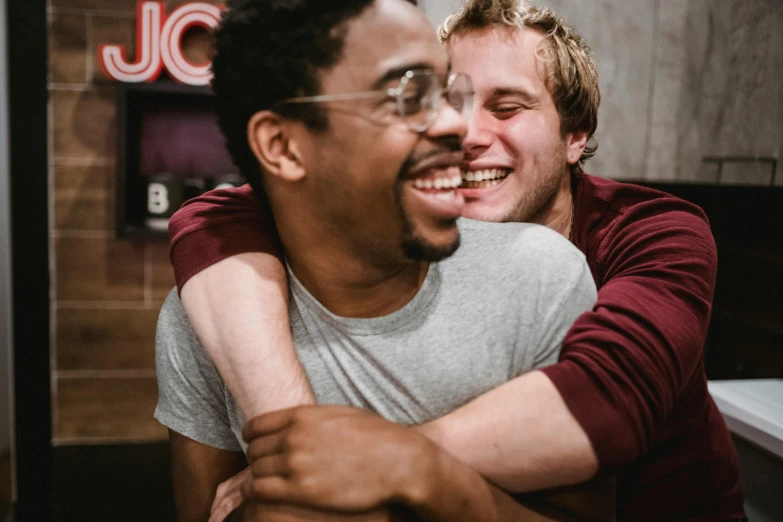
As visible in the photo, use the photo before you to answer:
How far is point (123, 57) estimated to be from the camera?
9.28 ft

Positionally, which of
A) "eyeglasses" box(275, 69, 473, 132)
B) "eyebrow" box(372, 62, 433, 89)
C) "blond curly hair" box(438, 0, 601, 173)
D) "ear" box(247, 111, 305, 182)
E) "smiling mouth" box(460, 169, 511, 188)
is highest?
"blond curly hair" box(438, 0, 601, 173)

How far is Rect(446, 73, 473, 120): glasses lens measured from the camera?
94cm

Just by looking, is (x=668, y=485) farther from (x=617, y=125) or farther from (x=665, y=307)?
(x=617, y=125)

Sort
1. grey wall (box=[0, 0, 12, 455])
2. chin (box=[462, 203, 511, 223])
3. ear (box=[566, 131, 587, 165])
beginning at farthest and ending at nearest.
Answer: grey wall (box=[0, 0, 12, 455]) → ear (box=[566, 131, 587, 165]) → chin (box=[462, 203, 511, 223])

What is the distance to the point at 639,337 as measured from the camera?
79 cm

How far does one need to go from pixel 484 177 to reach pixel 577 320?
1.91 ft

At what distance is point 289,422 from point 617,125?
1756 mm

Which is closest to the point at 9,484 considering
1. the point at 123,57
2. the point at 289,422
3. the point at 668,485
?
the point at 123,57

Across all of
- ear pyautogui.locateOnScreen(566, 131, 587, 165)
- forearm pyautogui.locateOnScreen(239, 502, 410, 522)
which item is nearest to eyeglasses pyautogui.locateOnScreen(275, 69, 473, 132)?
forearm pyautogui.locateOnScreen(239, 502, 410, 522)

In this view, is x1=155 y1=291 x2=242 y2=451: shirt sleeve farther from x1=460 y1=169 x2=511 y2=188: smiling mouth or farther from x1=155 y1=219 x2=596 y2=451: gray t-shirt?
x1=460 y1=169 x2=511 y2=188: smiling mouth

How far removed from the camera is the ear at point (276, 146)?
937 mm

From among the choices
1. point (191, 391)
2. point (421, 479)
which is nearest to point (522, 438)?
point (421, 479)

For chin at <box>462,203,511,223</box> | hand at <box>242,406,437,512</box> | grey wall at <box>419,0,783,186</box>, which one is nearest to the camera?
hand at <box>242,406,437,512</box>

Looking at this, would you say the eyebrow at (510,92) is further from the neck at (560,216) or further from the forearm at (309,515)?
the forearm at (309,515)
